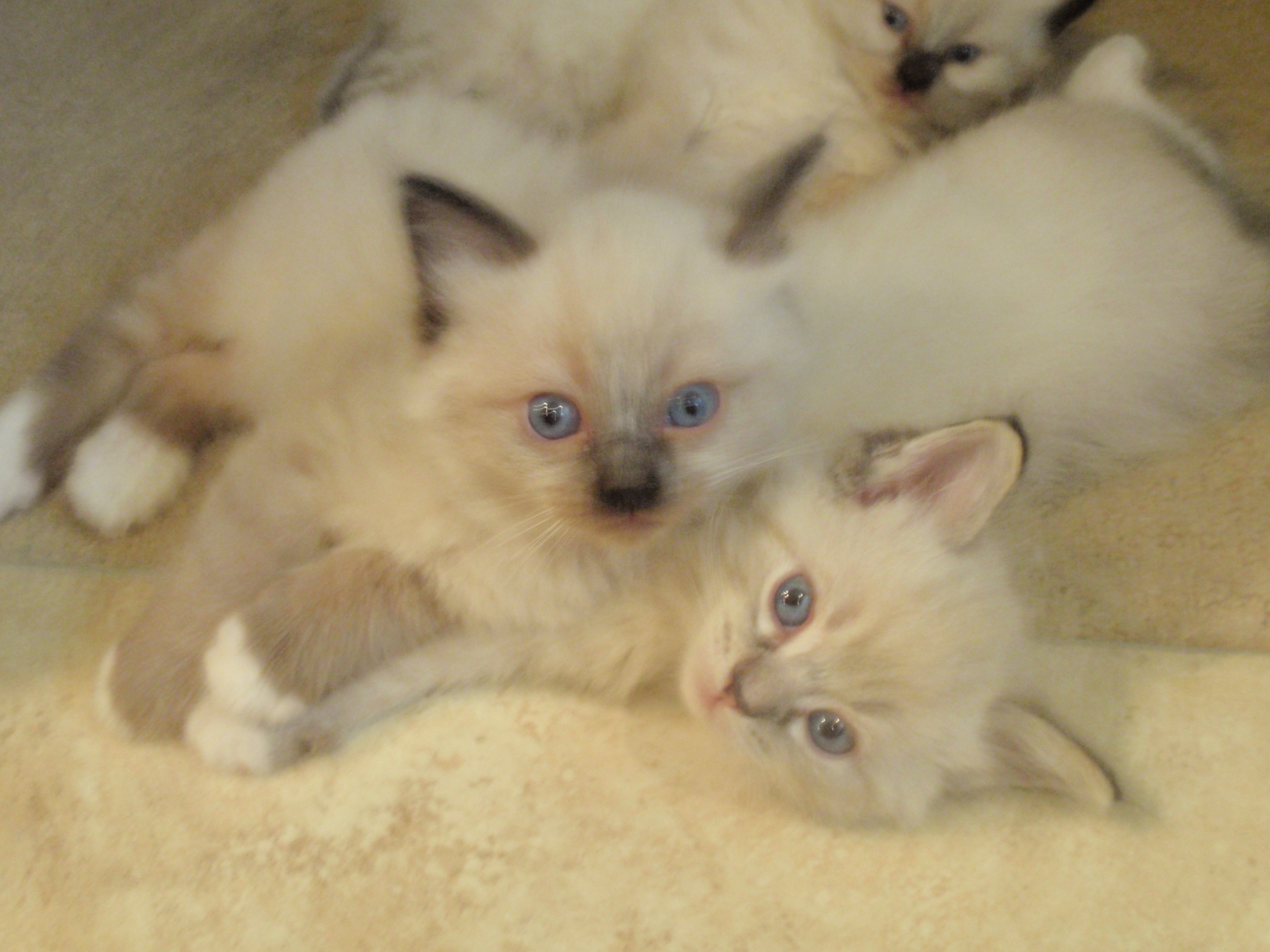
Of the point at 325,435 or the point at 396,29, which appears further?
the point at 396,29

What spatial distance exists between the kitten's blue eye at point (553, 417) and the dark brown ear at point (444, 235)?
18 cm

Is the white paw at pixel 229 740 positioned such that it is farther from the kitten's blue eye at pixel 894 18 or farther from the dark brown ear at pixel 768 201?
the kitten's blue eye at pixel 894 18

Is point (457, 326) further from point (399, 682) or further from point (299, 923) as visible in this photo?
point (299, 923)

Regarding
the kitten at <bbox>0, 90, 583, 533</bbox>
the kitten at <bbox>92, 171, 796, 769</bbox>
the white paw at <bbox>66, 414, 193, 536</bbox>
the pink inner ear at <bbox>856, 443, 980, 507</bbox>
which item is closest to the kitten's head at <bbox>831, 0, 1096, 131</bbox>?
the kitten at <bbox>0, 90, 583, 533</bbox>

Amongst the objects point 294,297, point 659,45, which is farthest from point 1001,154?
point 294,297

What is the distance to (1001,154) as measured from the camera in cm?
150

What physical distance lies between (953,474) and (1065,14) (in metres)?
1.25

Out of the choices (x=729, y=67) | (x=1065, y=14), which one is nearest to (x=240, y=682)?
(x=729, y=67)

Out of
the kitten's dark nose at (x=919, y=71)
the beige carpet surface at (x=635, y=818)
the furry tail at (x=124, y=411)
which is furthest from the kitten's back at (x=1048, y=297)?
the furry tail at (x=124, y=411)

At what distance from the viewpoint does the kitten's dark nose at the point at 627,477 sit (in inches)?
40.7

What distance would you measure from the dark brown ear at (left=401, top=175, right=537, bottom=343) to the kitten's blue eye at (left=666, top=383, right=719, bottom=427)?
0.81ft

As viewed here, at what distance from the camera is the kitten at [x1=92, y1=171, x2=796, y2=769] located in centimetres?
108

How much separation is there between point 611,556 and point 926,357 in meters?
0.51

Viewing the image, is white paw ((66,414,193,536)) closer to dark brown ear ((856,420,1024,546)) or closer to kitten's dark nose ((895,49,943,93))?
dark brown ear ((856,420,1024,546))
